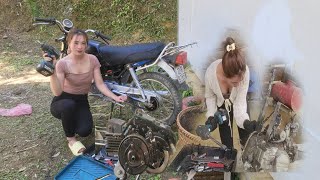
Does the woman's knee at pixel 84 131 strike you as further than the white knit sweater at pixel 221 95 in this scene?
Yes

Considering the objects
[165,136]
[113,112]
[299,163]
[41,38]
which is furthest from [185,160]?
[41,38]

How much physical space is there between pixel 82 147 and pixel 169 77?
844mm

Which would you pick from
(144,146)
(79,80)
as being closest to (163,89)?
(79,80)

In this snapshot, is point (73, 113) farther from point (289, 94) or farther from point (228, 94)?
point (289, 94)

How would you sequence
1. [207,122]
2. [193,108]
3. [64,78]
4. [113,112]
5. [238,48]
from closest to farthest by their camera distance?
[238,48], [207,122], [193,108], [64,78], [113,112]

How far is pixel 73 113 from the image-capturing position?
9.02 ft

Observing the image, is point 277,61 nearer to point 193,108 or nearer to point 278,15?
point 278,15

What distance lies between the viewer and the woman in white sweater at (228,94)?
1.09 metres

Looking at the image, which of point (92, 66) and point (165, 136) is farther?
point (92, 66)

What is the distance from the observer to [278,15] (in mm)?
1099

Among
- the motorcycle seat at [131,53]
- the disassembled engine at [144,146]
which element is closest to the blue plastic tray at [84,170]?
the motorcycle seat at [131,53]

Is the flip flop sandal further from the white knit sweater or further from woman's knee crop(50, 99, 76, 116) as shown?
the white knit sweater

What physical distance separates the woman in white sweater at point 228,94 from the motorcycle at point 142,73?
137 centimetres

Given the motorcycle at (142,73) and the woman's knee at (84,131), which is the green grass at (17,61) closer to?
the motorcycle at (142,73)
